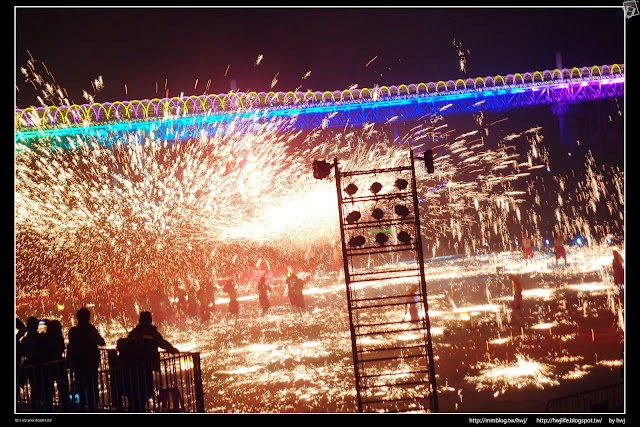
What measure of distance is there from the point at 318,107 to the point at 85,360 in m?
45.0

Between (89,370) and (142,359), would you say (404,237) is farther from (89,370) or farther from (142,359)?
(89,370)

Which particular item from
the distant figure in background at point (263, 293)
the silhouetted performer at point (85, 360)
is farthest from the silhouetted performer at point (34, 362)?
the distant figure in background at point (263, 293)

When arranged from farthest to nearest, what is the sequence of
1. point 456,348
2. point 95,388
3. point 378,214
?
point 456,348 → point 378,214 → point 95,388

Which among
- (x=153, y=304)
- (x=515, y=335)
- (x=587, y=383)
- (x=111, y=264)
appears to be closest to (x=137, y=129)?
(x=111, y=264)

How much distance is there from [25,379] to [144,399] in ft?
6.47

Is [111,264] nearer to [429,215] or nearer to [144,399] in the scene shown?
[144,399]

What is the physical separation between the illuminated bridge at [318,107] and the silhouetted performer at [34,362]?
34392 millimetres

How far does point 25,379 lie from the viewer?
1041 centimetres

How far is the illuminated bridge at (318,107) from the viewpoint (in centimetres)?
4575

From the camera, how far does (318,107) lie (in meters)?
53.7

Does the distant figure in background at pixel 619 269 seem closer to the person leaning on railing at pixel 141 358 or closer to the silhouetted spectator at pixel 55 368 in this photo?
the person leaning on railing at pixel 141 358

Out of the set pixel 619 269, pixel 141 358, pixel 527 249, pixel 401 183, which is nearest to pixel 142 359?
pixel 141 358

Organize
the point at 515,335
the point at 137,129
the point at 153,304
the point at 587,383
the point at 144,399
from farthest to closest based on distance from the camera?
the point at 137,129 < the point at 153,304 < the point at 515,335 < the point at 587,383 < the point at 144,399

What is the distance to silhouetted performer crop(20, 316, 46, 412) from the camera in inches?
387
